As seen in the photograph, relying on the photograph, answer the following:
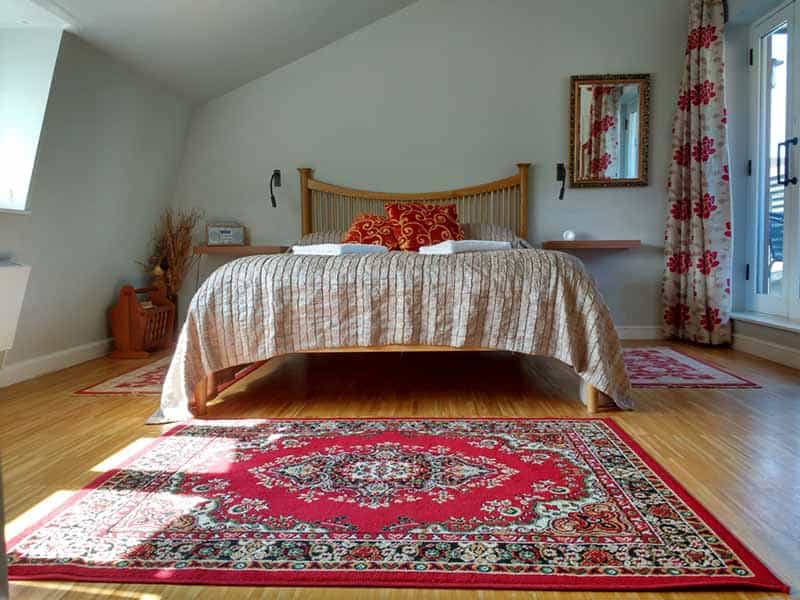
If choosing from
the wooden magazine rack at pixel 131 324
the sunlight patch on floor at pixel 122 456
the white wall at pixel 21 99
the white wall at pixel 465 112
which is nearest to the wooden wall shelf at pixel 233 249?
the white wall at pixel 465 112

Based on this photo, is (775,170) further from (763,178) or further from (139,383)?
(139,383)

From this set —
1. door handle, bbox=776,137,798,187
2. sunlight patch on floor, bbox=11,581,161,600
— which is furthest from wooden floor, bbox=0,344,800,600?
door handle, bbox=776,137,798,187

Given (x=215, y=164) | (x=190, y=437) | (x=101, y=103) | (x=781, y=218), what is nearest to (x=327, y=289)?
(x=190, y=437)

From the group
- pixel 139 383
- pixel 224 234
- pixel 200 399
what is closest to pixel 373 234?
pixel 224 234

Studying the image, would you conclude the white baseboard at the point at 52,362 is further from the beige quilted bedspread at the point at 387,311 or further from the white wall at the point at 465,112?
the white wall at the point at 465,112

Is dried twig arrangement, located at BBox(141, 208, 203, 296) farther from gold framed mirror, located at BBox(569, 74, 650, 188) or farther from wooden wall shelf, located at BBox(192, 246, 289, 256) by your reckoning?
gold framed mirror, located at BBox(569, 74, 650, 188)

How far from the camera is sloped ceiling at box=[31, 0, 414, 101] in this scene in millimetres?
2885

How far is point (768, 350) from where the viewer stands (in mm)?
3441

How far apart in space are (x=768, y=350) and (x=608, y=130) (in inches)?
71.1

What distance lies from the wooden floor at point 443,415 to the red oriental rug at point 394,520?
4 cm

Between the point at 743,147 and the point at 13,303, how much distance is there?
4390 mm

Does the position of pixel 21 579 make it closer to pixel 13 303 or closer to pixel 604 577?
pixel 604 577

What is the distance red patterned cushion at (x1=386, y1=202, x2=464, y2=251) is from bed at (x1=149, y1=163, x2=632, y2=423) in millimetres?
1254

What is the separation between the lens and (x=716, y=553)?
1.21 meters
